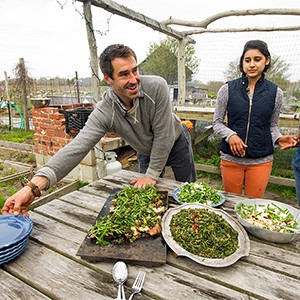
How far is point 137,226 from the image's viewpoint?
3.86ft

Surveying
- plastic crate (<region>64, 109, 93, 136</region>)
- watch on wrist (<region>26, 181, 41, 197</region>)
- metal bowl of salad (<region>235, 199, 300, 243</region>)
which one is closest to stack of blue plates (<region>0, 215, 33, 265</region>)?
watch on wrist (<region>26, 181, 41, 197</region>)

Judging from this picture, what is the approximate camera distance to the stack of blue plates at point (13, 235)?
39.9 inches

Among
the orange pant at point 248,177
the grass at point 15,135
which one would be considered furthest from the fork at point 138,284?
the grass at point 15,135

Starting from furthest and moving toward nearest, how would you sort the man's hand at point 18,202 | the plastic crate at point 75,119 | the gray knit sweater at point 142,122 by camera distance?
1. the plastic crate at point 75,119
2. the gray knit sweater at point 142,122
3. the man's hand at point 18,202

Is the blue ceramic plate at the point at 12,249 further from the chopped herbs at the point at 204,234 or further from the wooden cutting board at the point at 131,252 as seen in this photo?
the chopped herbs at the point at 204,234

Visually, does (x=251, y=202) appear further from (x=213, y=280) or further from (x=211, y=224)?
(x=213, y=280)

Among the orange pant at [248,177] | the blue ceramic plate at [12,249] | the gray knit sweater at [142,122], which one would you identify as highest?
the gray knit sweater at [142,122]

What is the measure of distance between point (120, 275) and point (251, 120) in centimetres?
158

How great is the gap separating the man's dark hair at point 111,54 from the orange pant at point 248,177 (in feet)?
4.02

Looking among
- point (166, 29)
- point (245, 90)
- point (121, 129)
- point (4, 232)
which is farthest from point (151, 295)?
point (166, 29)

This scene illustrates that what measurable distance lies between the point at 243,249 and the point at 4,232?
1138 mm

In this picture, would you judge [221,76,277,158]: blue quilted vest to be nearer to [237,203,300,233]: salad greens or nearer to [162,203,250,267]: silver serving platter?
[237,203,300,233]: salad greens

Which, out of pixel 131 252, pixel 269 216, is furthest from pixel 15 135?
pixel 269 216

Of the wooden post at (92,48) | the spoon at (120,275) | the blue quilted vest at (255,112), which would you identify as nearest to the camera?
the spoon at (120,275)
